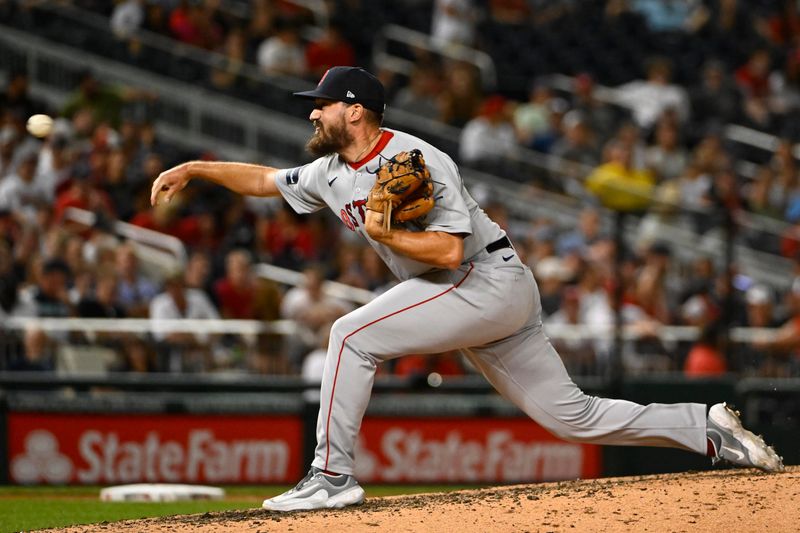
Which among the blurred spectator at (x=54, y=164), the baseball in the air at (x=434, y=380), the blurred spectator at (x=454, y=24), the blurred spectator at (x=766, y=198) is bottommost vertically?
the baseball in the air at (x=434, y=380)

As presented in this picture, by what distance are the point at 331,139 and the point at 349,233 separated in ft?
25.1

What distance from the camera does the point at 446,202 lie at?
5789 millimetres

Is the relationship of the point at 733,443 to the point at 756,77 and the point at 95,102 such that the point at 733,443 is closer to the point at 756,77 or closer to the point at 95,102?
the point at 95,102

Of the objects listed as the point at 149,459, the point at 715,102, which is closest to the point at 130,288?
the point at 149,459

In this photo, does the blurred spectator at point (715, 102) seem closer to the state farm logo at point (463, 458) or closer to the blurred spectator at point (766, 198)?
the blurred spectator at point (766, 198)

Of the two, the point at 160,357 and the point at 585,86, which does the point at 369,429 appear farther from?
the point at 585,86

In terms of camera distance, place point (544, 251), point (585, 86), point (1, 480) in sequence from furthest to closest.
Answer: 1. point (585, 86)
2. point (544, 251)
3. point (1, 480)

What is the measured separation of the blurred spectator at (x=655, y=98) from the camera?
53.6 ft

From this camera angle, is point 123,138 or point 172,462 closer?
point 172,462

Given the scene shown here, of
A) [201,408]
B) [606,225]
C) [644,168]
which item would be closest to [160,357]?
[201,408]

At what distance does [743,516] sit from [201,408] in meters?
6.32

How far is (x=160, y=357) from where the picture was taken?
37.1ft

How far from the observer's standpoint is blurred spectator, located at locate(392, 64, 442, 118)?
15836mm

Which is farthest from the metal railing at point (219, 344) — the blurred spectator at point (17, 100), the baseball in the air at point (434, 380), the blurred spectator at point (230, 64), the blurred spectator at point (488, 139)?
the blurred spectator at point (230, 64)
